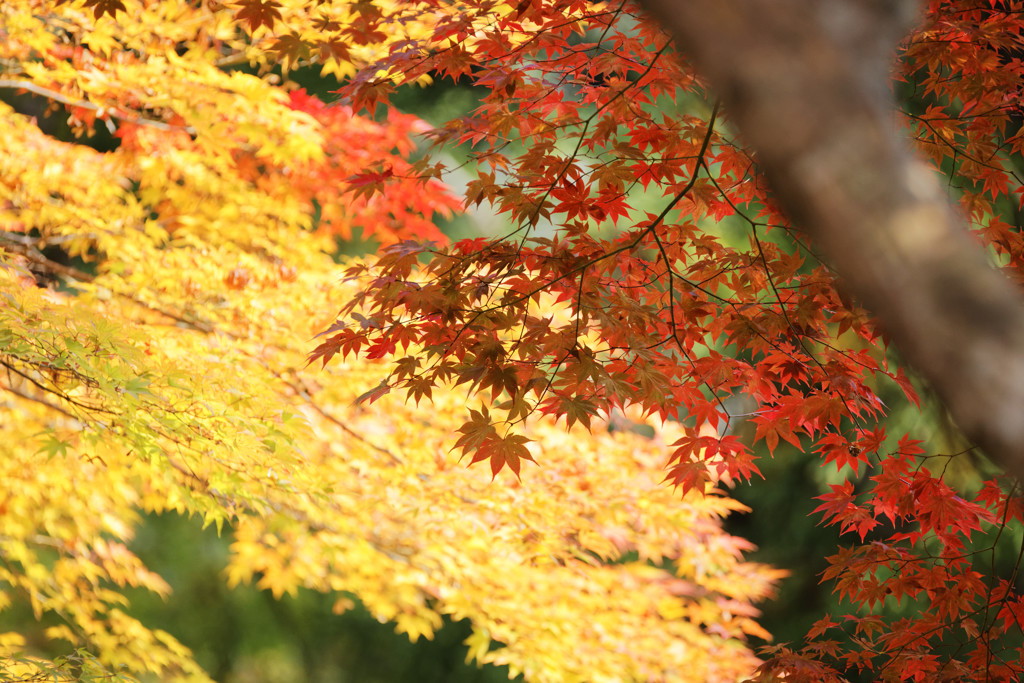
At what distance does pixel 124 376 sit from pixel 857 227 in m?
2.32

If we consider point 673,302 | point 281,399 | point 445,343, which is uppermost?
point 673,302

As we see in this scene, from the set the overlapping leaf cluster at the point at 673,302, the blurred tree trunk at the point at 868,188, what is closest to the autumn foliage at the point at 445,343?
the overlapping leaf cluster at the point at 673,302

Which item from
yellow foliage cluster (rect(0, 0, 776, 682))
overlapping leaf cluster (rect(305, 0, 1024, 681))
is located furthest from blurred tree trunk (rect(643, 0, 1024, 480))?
yellow foliage cluster (rect(0, 0, 776, 682))

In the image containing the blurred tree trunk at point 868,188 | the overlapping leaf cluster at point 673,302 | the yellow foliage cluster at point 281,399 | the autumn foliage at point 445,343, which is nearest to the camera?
the blurred tree trunk at point 868,188

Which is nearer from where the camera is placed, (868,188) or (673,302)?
(868,188)

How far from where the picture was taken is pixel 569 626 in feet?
A: 13.9

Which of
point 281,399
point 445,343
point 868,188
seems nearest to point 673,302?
point 445,343

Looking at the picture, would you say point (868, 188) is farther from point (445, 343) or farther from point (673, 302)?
point (673, 302)

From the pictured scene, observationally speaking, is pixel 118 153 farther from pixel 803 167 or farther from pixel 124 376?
pixel 803 167

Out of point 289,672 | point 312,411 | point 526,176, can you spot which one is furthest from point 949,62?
point 289,672

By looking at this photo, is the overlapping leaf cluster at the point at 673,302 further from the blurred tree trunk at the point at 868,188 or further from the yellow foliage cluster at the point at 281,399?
the yellow foliage cluster at the point at 281,399

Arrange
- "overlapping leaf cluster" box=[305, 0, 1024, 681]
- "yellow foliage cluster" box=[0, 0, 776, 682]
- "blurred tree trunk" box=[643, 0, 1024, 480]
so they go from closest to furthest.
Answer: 1. "blurred tree trunk" box=[643, 0, 1024, 480]
2. "overlapping leaf cluster" box=[305, 0, 1024, 681]
3. "yellow foliage cluster" box=[0, 0, 776, 682]

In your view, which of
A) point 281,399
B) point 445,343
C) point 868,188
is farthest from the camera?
point 281,399

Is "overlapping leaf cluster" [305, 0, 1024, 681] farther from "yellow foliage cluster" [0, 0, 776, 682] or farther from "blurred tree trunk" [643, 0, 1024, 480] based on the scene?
"yellow foliage cluster" [0, 0, 776, 682]
